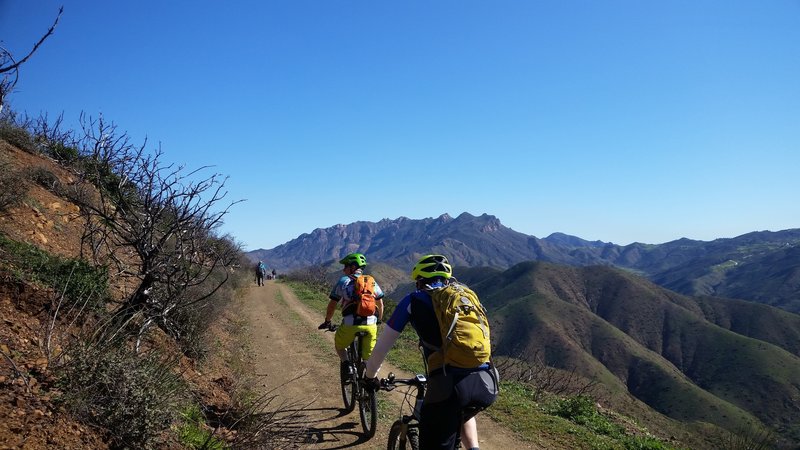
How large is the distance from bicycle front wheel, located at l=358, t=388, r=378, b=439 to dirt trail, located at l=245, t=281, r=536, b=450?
16 centimetres

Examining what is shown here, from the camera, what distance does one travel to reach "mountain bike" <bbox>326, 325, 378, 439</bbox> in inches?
295

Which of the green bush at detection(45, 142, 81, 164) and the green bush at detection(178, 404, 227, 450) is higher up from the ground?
the green bush at detection(45, 142, 81, 164)

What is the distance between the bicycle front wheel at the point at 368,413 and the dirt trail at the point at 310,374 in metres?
0.16

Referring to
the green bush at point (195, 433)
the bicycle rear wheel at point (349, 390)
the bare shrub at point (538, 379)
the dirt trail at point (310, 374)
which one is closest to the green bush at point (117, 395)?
the green bush at point (195, 433)

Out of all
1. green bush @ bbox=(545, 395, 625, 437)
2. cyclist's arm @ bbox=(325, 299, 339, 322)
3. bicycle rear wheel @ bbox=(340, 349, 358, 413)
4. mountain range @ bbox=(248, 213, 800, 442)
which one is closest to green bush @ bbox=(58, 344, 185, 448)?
cyclist's arm @ bbox=(325, 299, 339, 322)

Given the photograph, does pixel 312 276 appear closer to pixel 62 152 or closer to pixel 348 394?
pixel 62 152

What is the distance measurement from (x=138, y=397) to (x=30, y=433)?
0.97 meters

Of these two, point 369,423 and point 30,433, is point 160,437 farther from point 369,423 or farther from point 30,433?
point 369,423

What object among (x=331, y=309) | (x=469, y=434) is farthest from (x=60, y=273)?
(x=469, y=434)

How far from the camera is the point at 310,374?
11914 mm

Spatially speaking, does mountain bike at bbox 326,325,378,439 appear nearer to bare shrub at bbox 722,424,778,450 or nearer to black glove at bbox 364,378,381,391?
black glove at bbox 364,378,381,391

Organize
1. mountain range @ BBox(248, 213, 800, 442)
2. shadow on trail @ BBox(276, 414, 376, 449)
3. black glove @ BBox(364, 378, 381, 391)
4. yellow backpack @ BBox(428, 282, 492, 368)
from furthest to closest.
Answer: mountain range @ BBox(248, 213, 800, 442)
shadow on trail @ BBox(276, 414, 376, 449)
black glove @ BBox(364, 378, 381, 391)
yellow backpack @ BBox(428, 282, 492, 368)

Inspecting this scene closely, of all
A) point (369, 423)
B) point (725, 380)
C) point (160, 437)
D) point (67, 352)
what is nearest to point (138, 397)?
point (160, 437)

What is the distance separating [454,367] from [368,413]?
4524 mm
